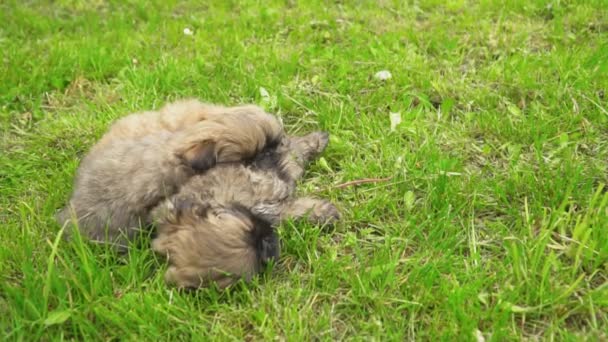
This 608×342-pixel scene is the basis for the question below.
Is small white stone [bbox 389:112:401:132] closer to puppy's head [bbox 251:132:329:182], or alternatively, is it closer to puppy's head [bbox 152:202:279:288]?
puppy's head [bbox 251:132:329:182]

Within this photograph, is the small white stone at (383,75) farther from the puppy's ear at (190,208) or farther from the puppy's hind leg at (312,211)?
the puppy's ear at (190,208)

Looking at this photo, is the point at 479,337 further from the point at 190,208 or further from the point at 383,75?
the point at 383,75

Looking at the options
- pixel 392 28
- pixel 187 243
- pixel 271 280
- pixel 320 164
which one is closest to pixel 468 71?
pixel 392 28

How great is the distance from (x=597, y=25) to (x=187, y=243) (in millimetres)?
3920

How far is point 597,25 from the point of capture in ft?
14.3

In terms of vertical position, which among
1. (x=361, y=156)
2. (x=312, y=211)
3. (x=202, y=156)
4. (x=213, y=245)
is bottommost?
(x=361, y=156)

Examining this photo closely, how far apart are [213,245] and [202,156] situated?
590mm

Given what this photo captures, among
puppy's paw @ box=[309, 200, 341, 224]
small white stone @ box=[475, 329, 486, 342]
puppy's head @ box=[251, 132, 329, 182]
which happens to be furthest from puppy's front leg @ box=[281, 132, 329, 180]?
small white stone @ box=[475, 329, 486, 342]

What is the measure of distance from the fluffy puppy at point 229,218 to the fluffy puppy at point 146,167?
8cm

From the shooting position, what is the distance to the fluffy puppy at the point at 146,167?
8.71 ft

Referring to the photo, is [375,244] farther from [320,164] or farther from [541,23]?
[541,23]

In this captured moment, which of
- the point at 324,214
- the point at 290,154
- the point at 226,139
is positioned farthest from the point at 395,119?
the point at 226,139

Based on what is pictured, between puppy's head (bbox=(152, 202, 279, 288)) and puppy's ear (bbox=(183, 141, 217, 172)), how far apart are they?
263 millimetres

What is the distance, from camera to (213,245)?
227 cm
